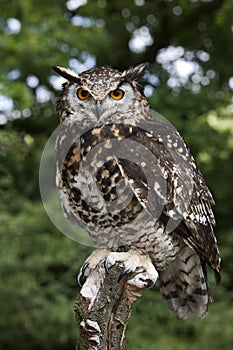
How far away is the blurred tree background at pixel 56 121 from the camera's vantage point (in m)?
4.77

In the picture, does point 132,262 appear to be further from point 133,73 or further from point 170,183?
point 133,73

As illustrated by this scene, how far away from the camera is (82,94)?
251 centimetres

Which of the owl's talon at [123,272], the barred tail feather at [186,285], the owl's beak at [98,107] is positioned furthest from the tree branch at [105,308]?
the owl's beak at [98,107]

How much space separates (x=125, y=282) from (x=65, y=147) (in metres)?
0.67

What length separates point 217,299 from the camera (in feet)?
16.6

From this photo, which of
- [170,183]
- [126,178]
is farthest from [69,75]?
[170,183]

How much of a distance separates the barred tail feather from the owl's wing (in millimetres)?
100

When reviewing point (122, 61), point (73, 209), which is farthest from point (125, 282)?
point (122, 61)

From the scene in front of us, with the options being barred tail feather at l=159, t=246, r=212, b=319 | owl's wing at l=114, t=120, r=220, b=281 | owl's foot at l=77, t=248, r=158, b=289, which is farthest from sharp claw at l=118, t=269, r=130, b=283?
barred tail feather at l=159, t=246, r=212, b=319

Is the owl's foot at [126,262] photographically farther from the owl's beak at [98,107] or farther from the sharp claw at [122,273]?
the owl's beak at [98,107]

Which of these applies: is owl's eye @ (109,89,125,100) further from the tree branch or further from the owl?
A: the tree branch

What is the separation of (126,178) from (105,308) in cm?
52

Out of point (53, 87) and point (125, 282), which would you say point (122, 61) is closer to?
point (53, 87)

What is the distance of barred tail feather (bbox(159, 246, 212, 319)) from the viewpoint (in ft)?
9.01
